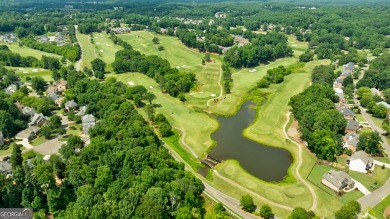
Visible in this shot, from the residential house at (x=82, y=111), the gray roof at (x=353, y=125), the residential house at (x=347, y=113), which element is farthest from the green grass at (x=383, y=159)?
the residential house at (x=82, y=111)

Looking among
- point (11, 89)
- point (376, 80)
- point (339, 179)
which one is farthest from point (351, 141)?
point (11, 89)

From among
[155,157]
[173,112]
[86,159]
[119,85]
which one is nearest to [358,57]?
[173,112]

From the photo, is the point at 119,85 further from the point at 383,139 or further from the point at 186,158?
the point at 383,139

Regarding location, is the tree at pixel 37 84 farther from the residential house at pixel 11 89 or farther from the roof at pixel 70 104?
the roof at pixel 70 104

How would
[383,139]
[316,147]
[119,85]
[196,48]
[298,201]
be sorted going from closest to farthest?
[298,201], [316,147], [383,139], [119,85], [196,48]

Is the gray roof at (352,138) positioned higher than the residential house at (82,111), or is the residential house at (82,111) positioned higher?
the gray roof at (352,138)

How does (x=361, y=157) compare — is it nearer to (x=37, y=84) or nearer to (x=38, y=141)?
(x=38, y=141)
